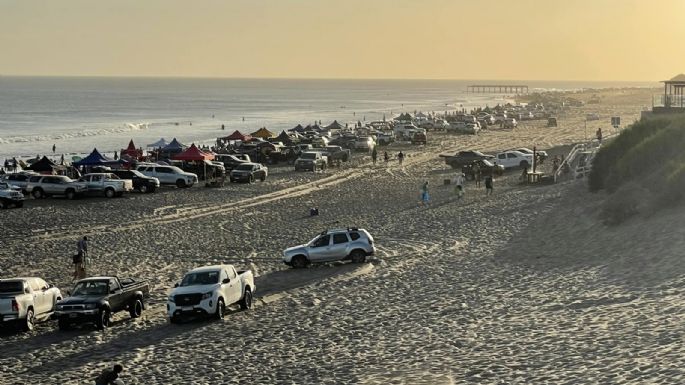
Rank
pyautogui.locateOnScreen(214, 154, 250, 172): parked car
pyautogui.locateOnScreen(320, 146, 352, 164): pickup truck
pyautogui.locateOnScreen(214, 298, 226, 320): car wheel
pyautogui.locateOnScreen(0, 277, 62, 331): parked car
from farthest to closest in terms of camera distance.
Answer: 1. pyautogui.locateOnScreen(320, 146, 352, 164): pickup truck
2. pyautogui.locateOnScreen(214, 154, 250, 172): parked car
3. pyautogui.locateOnScreen(214, 298, 226, 320): car wheel
4. pyautogui.locateOnScreen(0, 277, 62, 331): parked car

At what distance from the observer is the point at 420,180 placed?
5834cm

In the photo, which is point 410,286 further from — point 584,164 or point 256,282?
point 584,164

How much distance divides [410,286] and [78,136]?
104241 millimetres

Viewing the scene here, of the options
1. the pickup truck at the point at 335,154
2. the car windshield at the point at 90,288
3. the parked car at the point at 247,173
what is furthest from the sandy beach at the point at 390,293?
the pickup truck at the point at 335,154

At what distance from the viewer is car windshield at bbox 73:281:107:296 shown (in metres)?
22.8

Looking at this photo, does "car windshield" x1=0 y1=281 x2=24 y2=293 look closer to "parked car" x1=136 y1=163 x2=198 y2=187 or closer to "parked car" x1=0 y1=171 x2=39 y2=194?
"parked car" x1=0 y1=171 x2=39 y2=194

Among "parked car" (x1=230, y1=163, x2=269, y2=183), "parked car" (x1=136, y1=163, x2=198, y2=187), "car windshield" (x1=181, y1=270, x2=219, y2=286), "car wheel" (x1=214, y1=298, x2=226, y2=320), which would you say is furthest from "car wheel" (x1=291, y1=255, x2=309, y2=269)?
"parked car" (x1=230, y1=163, x2=269, y2=183)

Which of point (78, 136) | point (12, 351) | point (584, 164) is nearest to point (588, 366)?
point (12, 351)

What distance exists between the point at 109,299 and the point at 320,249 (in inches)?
366

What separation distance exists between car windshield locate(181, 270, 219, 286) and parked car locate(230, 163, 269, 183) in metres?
35.3

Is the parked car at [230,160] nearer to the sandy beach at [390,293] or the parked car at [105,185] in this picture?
the parked car at [105,185]

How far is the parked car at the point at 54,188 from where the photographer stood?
5053cm

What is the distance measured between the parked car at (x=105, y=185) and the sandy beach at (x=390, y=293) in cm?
292

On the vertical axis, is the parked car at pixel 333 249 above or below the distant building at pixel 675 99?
below
